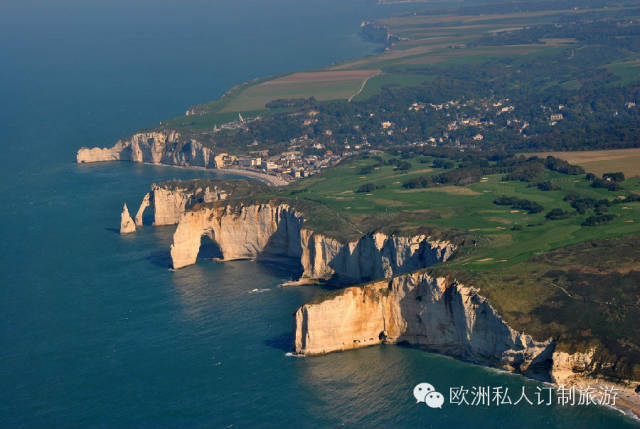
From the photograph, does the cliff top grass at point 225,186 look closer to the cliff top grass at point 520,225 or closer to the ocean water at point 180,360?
the cliff top grass at point 520,225

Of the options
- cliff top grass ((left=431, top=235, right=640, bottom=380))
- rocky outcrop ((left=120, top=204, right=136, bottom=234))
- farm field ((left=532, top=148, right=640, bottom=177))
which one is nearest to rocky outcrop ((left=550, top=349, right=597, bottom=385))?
cliff top grass ((left=431, top=235, right=640, bottom=380))

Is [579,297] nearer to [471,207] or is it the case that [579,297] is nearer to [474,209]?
[474,209]

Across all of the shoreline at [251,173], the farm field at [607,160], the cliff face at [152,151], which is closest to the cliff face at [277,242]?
the shoreline at [251,173]

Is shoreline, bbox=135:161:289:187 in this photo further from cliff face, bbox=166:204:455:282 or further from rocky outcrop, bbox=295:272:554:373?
rocky outcrop, bbox=295:272:554:373

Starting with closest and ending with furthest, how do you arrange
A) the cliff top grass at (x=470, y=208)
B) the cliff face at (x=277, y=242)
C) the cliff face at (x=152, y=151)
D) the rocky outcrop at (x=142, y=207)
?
the cliff top grass at (x=470, y=208)
the cliff face at (x=277, y=242)
the rocky outcrop at (x=142, y=207)
the cliff face at (x=152, y=151)

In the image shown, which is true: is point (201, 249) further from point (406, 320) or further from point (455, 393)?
point (455, 393)

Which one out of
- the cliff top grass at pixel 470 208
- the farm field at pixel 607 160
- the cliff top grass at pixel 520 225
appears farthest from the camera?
the farm field at pixel 607 160

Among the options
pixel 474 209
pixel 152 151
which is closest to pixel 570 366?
pixel 474 209
